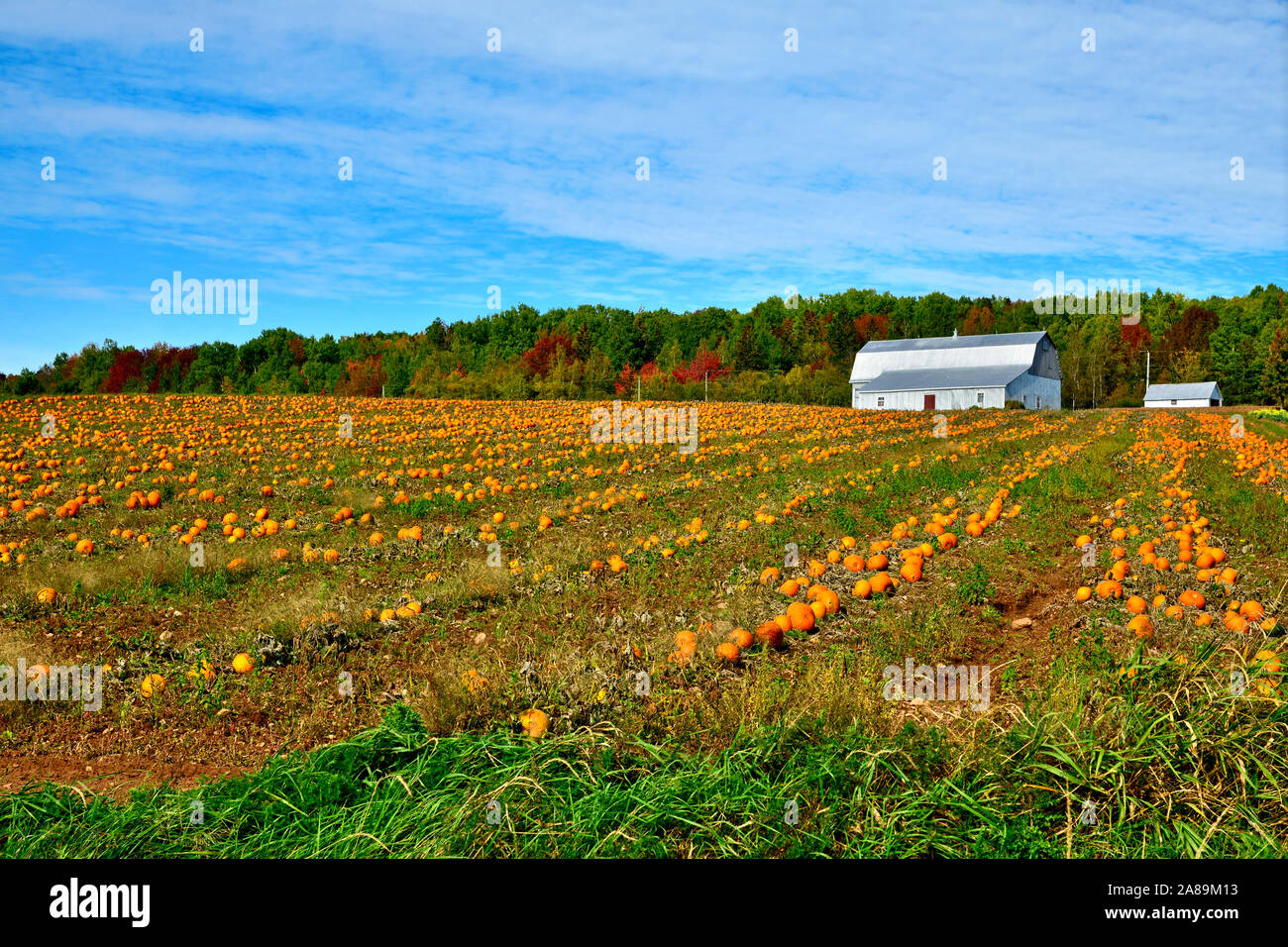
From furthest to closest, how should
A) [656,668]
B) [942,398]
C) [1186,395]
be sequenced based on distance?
[1186,395], [942,398], [656,668]

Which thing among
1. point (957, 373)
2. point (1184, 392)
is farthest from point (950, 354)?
point (1184, 392)

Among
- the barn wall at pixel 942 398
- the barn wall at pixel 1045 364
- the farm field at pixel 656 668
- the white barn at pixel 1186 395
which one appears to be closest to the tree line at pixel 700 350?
the white barn at pixel 1186 395

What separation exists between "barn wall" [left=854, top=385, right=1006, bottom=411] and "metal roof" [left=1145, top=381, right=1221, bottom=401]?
24.1 metres

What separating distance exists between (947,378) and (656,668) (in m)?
51.5

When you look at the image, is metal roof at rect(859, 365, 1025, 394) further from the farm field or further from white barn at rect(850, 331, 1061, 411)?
the farm field

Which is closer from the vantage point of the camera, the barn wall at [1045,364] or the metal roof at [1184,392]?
the barn wall at [1045,364]

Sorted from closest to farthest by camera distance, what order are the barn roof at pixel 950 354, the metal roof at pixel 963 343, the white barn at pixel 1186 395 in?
the barn roof at pixel 950 354 → the metal roof at pixel 963 343 → the white barn at pixel 1186 395

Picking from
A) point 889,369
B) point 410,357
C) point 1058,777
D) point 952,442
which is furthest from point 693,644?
point 410,357

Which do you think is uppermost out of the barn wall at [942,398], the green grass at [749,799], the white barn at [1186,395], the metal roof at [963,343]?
the metal roof at [963,343]

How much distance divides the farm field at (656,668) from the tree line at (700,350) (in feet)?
158

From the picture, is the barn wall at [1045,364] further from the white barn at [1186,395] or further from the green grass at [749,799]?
the green grass at [749,799]

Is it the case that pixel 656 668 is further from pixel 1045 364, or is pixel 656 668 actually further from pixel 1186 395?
pixel 1186 395

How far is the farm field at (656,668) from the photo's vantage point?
3840 millimetres

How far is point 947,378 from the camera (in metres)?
52.4
